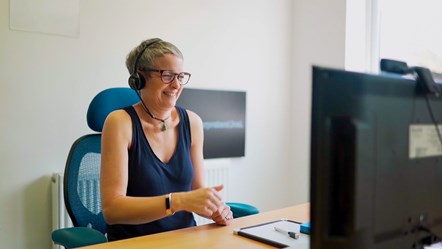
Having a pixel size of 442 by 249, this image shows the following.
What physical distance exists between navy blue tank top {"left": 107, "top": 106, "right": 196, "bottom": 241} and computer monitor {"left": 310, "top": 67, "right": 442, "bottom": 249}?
35.2 inches

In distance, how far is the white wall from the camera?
1.99 m

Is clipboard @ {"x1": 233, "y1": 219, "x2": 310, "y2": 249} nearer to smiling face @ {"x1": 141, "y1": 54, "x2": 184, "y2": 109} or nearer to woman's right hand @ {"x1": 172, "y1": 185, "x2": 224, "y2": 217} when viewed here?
woman's right hand @ {"x1": 172, "y1": 185, "x2": 224, "y2": 217}

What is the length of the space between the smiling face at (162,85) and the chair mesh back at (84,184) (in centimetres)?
35

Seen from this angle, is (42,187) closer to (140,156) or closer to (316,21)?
(140,156)

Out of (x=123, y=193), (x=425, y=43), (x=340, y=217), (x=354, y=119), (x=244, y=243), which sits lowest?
(x=244, y=243)

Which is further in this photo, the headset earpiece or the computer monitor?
the headset earpiece

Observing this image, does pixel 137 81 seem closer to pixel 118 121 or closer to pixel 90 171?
pixel 118 121

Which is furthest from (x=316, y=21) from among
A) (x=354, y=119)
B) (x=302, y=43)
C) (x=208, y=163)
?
(x=354, y=119)

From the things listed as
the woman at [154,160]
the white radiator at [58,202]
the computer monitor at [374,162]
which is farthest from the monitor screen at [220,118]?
the computer monitor at [374,162]

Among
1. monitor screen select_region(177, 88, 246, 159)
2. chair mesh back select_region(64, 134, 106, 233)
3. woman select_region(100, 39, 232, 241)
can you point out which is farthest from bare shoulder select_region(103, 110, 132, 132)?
monitor screen select_region(177, 88, 246, 159)

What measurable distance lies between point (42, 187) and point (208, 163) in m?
1.01

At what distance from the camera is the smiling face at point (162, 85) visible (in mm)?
1461

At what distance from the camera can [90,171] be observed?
163 centimetres

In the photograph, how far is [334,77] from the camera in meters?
0.54
